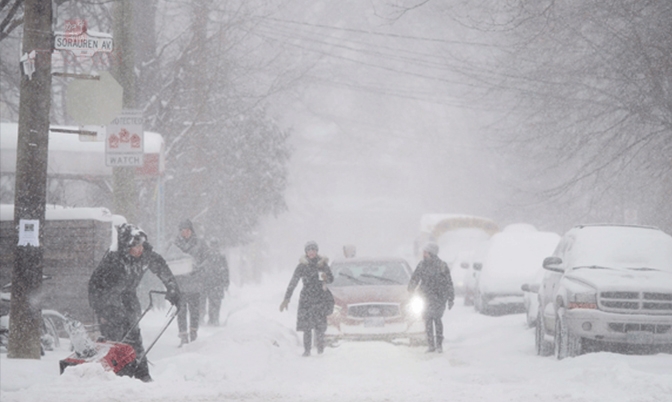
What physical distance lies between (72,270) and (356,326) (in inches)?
162

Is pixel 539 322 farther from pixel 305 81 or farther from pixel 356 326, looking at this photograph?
pixel 305 81

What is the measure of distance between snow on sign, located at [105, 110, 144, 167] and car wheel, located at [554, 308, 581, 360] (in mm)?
6111

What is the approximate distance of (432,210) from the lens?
106 m

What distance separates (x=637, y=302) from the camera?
1192cm

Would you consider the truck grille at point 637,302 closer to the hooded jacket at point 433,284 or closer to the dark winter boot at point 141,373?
the hooded jacket at point 433,284

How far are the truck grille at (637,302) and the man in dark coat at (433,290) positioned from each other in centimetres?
323

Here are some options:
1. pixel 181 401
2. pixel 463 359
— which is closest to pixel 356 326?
pixel 463 359

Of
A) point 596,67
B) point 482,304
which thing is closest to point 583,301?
point 596,67

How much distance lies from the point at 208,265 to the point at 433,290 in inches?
207

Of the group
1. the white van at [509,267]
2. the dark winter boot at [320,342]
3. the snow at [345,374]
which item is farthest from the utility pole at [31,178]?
the white van at [509,267]

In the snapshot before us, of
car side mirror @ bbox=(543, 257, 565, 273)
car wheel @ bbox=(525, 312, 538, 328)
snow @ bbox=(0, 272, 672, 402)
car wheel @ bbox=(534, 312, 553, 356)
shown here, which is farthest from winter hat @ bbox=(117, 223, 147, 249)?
car wheel @ bbox=(525, 312, 538, 328)

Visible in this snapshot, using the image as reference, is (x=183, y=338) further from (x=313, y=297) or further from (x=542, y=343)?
(x=542, y=343)

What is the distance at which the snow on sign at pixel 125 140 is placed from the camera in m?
14.3

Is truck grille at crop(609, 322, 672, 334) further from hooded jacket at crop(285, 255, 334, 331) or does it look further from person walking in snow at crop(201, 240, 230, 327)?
person walking in snow at crop(201, 240, 230, 327)
